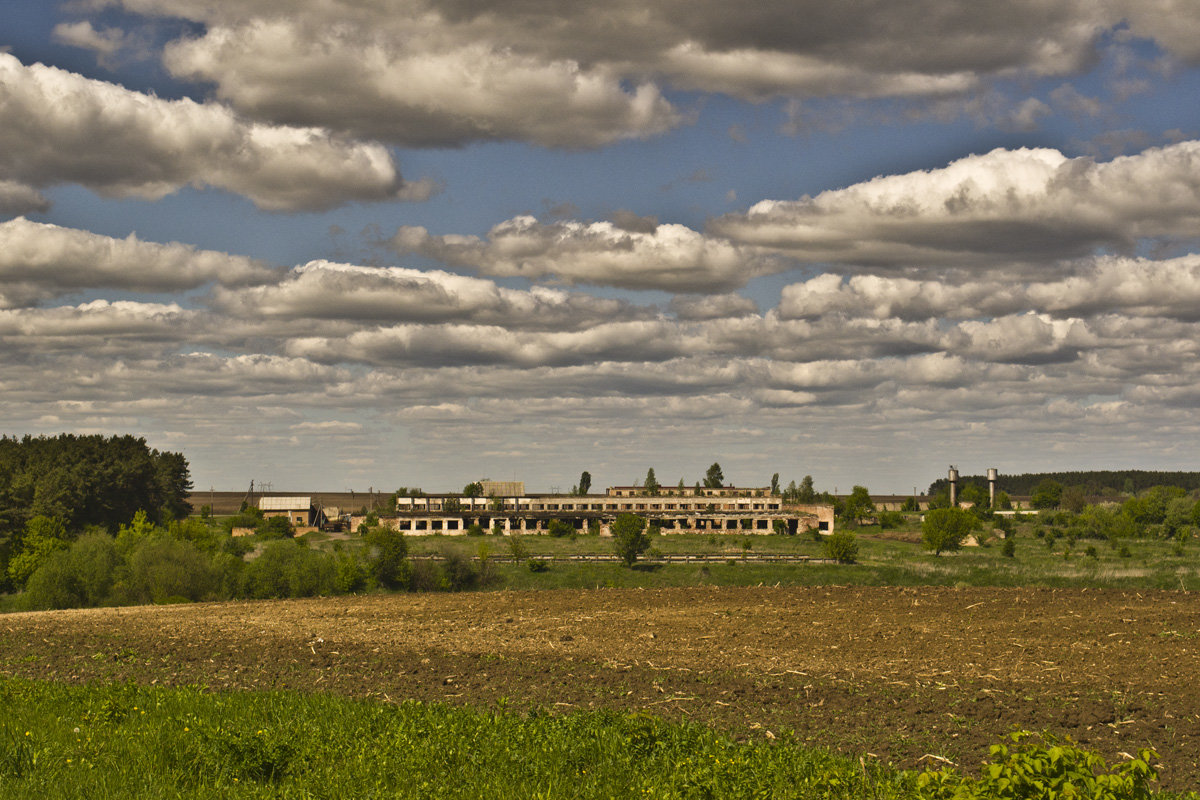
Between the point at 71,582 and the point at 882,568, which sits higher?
the point at 71,582

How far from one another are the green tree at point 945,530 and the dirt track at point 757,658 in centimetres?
5439

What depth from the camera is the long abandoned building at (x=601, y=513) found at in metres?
137

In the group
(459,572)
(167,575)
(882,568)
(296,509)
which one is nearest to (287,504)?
(296,509)

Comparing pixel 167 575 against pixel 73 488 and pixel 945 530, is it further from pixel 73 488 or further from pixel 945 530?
pixel 945 530

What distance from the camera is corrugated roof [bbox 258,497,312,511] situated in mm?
172000

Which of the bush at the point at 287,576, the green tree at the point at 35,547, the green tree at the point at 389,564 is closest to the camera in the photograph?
the bush at the point at 287,576

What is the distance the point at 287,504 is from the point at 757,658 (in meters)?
161

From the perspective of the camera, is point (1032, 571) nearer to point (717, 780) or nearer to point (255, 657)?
point (255, 657)

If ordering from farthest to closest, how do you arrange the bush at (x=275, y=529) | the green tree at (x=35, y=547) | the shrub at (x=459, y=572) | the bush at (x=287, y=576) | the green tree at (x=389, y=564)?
the bush at (x=275, y=529) < the green tree at (x=35, y=547) < the shrub at (x=459, y=572) < the green tree at (x=389, y=564) < the bush at (x=287, y=576)

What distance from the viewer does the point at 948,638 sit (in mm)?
25906

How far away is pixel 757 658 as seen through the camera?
23.0 metres

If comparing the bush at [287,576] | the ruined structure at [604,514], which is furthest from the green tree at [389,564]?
the ruined structure at [604,514]

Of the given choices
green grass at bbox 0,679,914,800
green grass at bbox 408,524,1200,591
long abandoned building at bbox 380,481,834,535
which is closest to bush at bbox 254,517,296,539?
long abandoned building at bbox 380,481,834,535

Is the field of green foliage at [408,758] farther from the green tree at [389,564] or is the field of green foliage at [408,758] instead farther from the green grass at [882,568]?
the green tree at [389,564]
